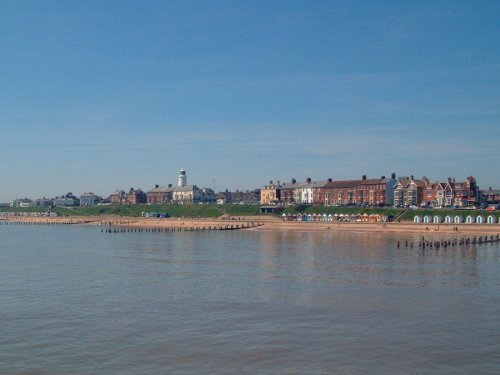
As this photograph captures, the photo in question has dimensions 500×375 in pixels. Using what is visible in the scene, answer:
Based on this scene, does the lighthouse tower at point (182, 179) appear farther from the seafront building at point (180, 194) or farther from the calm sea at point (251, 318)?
the calm sea at point (251, 318)

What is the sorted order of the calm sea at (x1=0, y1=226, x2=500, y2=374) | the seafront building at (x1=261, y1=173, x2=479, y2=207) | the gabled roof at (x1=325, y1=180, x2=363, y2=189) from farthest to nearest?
the gabled roof at (x1=325, y1=180, x2=363, y2=189) → the seafront building at (x1=261, y1=173, x2=479, y2=207) → the calm sea at (x1=0, y1=226, x2=500, y2=374)

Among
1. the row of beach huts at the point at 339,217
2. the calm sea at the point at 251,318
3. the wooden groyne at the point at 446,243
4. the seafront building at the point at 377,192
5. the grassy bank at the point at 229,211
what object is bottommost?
the calm sea at the point at 251,318

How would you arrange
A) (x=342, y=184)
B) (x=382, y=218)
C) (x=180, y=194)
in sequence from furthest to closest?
1. (x=180, y=194)
2. (x=342, y=184)
3. (x=382, y=218)

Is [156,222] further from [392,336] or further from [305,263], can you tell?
[392,336]

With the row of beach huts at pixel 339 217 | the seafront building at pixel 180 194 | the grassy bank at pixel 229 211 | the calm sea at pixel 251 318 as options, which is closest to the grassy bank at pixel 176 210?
the grassy bank at pixel 229 211

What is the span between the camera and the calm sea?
60.3 ft

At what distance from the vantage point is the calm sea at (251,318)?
18.4m

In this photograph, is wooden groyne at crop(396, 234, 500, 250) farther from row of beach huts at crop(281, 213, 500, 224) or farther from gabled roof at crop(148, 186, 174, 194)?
gabled roof at crop(148, 186, 174, 194)

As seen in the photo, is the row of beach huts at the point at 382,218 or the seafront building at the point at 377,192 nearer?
the row of beach huts at the point at 382,218

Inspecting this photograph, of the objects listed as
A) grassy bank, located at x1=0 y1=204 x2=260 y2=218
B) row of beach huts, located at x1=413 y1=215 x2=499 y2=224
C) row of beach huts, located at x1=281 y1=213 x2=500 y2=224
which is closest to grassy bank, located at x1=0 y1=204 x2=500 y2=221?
grassy bank, located at x1=0 y1=204 x2=260 y2=218

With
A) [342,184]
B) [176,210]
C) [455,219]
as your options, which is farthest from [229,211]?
[455,219]

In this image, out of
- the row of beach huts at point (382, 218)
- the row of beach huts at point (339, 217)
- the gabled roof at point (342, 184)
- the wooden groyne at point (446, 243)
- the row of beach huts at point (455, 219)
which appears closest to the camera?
the wooden groyne at point (446, 243)

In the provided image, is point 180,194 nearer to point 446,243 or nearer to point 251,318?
point 446,243

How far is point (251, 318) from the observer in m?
24.1
